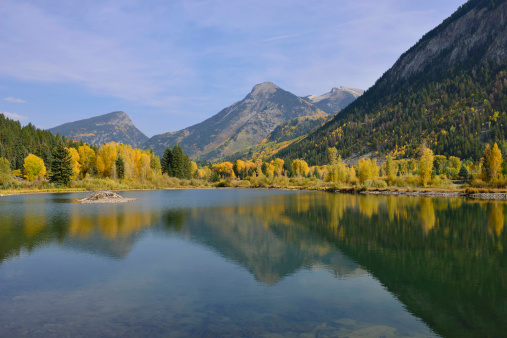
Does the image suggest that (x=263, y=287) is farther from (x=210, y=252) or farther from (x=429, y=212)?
(x=429, y=212)

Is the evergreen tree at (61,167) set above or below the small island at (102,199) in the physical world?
above

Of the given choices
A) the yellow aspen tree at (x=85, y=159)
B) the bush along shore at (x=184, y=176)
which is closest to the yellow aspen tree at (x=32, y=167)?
the bush along shore at (x=184, y=176)

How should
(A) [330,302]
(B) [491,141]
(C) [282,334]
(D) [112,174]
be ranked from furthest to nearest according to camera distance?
(B) [491,141], (D) [112,174], (A) [330,302], (C) [282,334]

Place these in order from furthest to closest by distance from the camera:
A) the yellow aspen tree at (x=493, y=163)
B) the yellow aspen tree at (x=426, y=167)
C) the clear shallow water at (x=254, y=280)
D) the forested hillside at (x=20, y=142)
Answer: the forested hillside at (x=20, y=142) → the yellow aspen tree at (x=426, y=167) → the yellow aspen tree at (x=493, y=163) → the clear shallow water at (x=254, y=280)

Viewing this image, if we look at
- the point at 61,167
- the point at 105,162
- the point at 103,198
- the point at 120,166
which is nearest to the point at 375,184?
the point at 103,198

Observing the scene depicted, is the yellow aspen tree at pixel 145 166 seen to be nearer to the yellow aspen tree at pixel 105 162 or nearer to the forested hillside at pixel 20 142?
the yellow aspen tree at pixel 105 162

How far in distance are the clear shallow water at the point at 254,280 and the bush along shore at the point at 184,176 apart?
61.7m

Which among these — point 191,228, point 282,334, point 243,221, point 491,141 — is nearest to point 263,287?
point 282,334

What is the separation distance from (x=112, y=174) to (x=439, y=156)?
166784 millimetres

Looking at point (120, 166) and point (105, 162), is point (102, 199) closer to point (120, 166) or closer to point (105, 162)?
point (120, 166)

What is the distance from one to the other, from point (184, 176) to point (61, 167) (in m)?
63.1

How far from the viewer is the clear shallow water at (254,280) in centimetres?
1387

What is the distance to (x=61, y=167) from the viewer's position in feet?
363

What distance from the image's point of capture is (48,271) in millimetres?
21531
